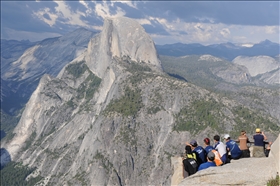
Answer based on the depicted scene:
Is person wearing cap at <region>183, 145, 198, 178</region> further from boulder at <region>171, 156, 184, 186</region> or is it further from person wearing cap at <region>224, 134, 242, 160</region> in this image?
boulder at <region>171, 156, 184, 186</region>

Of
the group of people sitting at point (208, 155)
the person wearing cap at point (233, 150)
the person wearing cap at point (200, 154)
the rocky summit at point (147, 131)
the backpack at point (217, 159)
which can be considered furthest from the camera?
the rocky summit at point (147, 131)

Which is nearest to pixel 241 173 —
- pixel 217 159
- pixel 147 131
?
pixel 217 159

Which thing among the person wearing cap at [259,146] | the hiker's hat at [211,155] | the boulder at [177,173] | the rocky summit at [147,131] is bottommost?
the rocky summit at [147,131]

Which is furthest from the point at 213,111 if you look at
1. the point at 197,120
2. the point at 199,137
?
the point at 199,137

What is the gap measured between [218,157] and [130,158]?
140 metres

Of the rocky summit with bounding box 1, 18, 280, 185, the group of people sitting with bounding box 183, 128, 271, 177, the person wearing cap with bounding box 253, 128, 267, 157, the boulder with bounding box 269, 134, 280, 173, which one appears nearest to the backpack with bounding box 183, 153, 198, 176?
the group of people sitting with bounding box 183, 128, 271, 177

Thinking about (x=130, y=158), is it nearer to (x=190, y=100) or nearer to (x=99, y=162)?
(x=99, y=162)

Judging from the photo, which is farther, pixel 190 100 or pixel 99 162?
pixel 190 100

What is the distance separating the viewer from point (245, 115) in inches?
6412

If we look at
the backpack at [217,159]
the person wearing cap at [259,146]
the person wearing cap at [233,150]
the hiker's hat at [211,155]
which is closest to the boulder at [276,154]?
the person wearing cap at [233,150]

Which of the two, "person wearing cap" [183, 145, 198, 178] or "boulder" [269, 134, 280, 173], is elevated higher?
"boulder" [269, 134, 280, 173]

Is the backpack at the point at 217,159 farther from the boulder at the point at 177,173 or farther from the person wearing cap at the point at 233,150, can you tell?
the boulder at the point at 177,173

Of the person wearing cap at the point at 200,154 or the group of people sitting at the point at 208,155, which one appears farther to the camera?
the person wearing cap at the point at 200,154

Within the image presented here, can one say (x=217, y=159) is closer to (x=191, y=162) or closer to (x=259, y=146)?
(x=191, y=162)
